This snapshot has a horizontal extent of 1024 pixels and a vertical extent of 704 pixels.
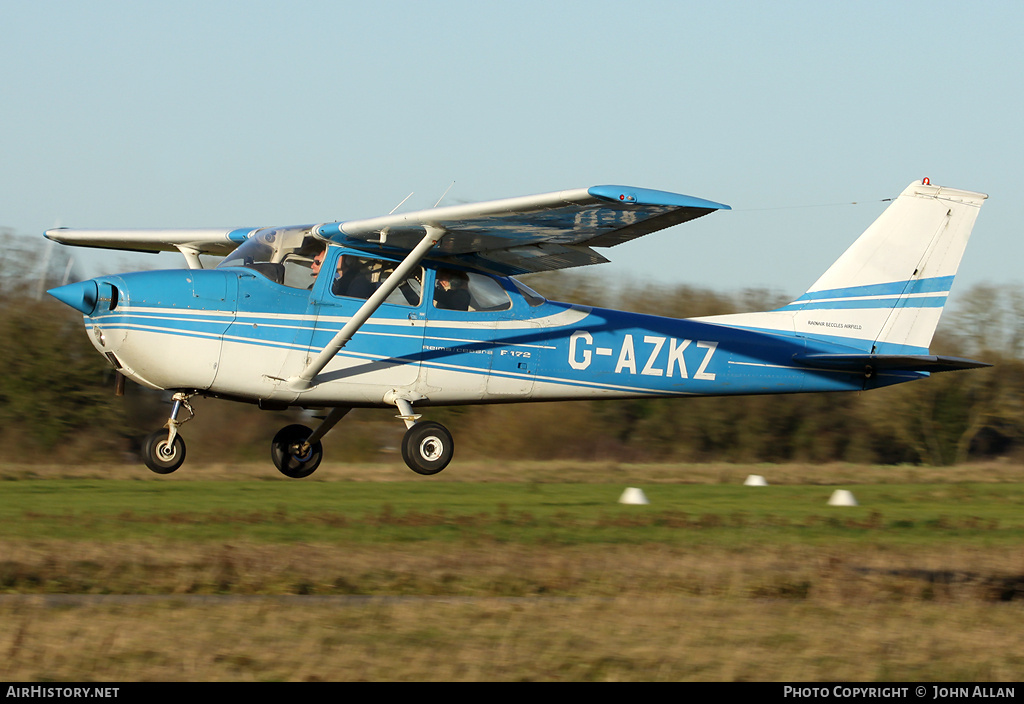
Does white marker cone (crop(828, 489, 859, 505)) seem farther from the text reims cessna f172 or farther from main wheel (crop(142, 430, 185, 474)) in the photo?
main wheel (crop(142, 430, 185, 474))

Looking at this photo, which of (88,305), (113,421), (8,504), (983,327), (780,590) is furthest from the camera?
(983,327)

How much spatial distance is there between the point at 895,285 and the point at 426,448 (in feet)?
20.9

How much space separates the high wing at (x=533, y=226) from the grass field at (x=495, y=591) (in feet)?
9.94

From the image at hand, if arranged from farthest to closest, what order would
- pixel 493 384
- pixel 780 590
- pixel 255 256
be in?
pixel 493 384 < pixel 255 256 < pixel 780 590

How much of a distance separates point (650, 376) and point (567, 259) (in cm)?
175

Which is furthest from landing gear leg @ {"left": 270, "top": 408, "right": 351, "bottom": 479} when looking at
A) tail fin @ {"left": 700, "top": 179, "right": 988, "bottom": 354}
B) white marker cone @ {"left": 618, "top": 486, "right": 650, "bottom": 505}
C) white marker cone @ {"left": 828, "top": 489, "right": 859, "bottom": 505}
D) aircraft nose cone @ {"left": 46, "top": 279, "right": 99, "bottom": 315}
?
white marker cone @ {"left": 828, "top": 489, "right": 859, "bottom": 505}

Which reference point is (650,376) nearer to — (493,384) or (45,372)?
(493,384)

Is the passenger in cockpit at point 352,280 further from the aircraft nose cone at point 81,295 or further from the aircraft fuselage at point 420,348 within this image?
the aircraft nose cone at point 81,295

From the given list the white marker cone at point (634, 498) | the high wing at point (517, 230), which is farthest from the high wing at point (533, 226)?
the white marker cone at point (634, 498)

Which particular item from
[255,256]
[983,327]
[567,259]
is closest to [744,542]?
[567,259]

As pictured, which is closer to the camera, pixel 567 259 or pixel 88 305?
pixel 88 305

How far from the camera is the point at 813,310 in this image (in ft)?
46.5

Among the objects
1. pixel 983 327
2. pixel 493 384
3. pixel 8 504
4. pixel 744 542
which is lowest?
pixel 8 504

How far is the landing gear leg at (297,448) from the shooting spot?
13.1m
